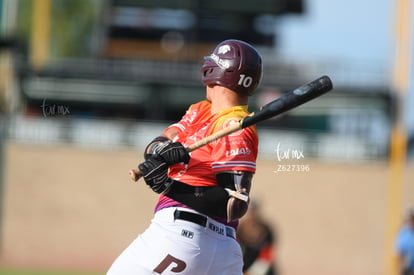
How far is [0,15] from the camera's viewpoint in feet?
101

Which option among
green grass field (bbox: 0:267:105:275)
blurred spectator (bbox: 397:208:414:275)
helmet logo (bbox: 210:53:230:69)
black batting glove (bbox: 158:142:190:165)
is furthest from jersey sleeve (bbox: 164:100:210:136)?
green grass field (bbox: 0:267:105:275)

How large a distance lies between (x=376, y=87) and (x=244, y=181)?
2529 centimetres

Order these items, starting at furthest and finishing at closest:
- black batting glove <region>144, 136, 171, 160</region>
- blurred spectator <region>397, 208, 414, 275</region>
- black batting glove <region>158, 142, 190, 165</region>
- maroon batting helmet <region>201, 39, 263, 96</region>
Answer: blurred spectator <region>397, 208, 414, 275</region> < maroon batting helmet <region>201, 39, 263, 96</region> < black batting glove <region>144, 136, 171, 160</region> < black batting glove <region>158, 142, 190, 165</region>

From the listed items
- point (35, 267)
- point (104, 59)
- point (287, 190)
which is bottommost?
point (35, 267)

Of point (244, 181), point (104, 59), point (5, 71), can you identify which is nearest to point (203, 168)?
point (244, 181)

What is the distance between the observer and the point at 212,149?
5066mm

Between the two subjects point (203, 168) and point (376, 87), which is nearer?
point (203, 168)

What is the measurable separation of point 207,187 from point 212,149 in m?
0.21

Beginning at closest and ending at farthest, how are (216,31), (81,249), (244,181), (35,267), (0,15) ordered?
(244,181), (35,267), (81,249), (0,15), (216,31)

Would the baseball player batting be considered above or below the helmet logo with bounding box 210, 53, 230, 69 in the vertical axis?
below

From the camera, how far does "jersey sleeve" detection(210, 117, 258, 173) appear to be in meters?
4.84

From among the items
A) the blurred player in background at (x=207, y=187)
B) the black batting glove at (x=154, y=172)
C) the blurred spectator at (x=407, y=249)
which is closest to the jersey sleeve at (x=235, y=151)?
the blurred player in background at (x=207, y=187)

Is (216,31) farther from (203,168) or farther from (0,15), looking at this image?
(203,168)

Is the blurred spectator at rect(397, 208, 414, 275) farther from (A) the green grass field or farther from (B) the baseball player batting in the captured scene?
(B) the baseball player batting
